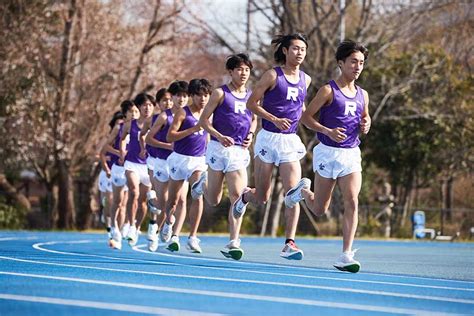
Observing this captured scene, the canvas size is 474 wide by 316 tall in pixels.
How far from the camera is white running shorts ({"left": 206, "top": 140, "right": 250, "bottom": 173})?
561 inches

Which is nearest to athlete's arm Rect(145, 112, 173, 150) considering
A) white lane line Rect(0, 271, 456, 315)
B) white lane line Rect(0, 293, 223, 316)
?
white lane line Rect(0, 271, 456, 315)

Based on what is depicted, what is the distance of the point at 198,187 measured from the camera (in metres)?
15.8

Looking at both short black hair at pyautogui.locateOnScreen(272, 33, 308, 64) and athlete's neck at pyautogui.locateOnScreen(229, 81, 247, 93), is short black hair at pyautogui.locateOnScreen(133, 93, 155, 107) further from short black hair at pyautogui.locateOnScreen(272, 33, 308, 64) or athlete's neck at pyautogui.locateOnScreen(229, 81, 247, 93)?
short black hair at pyautogui.locateOnScreen(272, 33, 308, 64)

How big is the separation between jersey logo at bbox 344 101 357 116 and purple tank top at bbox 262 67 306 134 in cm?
112

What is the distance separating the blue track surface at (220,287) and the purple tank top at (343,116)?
4.65ft

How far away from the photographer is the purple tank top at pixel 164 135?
57.6 ft

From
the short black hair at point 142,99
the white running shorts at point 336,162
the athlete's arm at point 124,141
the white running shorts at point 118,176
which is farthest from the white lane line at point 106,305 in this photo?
the white running shorts at point 118,176

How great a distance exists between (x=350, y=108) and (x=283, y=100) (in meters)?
1.17

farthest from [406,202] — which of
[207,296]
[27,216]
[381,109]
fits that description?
[207,296]

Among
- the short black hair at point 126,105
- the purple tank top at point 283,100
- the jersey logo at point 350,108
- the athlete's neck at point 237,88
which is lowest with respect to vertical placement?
the jersey logo at point 350,108

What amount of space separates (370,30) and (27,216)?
13317 millimetres

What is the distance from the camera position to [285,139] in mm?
13359

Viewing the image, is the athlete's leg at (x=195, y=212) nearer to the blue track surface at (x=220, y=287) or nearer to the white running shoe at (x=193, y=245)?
the white running shoe at (x=193, y=245)

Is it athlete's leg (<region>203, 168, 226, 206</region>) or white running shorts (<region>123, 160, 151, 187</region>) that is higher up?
white running shorts (<region>123, 160, 151, 187</region>)
